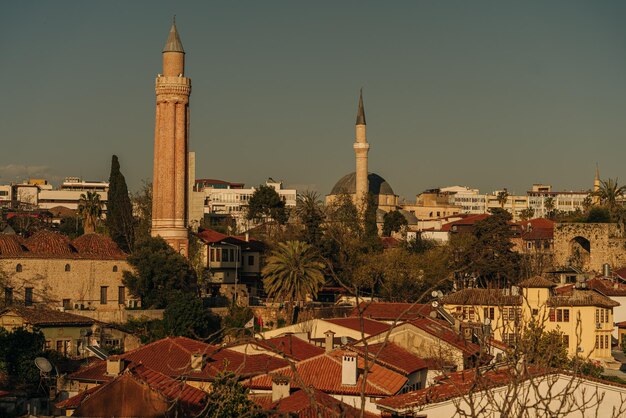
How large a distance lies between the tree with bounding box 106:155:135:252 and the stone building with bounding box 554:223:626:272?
29910 mm

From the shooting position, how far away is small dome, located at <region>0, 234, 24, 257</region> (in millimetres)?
53844

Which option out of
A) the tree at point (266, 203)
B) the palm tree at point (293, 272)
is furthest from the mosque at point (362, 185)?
the palm tree at point (293, 272)

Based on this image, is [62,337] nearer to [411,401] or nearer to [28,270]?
[28,270]

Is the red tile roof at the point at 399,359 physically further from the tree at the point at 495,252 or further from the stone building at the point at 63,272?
the tree at the point at 495,252

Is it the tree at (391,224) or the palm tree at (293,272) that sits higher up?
the tree at (391,224)

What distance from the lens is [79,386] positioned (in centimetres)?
3169

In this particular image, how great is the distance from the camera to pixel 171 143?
2739 inches

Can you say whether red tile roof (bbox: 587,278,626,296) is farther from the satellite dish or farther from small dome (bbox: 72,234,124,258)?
the satellite dish

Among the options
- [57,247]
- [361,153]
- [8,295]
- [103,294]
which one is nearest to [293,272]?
[103,294]

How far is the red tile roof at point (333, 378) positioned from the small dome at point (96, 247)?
27997mm

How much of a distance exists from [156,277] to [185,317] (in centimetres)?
555

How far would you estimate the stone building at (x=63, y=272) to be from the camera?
177 ft

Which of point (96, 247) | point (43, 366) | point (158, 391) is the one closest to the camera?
point (158, 391)

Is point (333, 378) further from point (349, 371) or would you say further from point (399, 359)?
point (399, 359)
